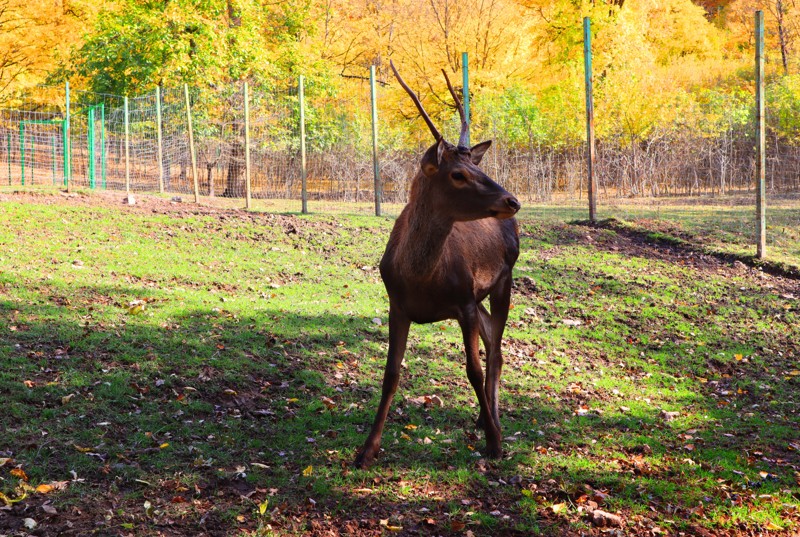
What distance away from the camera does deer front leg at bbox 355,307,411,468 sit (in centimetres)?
514

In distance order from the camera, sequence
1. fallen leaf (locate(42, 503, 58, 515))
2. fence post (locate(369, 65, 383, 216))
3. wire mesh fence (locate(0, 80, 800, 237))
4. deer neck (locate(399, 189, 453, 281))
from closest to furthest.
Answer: fallen leaf (locate(42, 503, 58, 515)), deer neck (locate(399, 189, 453, 281)), fence post (locate(369, 65, 383, 216)), wire mesh fence (locate(0, 80, 800, 237))

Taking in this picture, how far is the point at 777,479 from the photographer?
5.34m

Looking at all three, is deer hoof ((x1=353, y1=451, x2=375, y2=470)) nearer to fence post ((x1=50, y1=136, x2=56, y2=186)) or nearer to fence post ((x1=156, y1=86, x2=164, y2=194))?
fence post ((x1=156, y1=86, x2=164, y2=194))

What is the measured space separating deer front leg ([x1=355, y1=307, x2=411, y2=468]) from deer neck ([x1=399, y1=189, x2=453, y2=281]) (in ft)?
1.15

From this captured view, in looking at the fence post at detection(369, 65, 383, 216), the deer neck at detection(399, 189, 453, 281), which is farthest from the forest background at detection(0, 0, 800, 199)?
the deer neck at detection(399, 189, 453, 281)

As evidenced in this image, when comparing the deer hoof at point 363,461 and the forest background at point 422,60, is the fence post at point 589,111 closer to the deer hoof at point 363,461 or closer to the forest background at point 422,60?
the forest background at point 422,60

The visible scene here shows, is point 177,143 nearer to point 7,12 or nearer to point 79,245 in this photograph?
Result: point 79,245

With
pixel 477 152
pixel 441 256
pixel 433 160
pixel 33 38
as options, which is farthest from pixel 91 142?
pixel 433 160

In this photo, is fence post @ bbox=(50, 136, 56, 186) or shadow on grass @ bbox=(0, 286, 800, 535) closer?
shadow on grass @ bbox=(0, 286, 800, 535)

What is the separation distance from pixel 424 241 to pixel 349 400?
2.06 m

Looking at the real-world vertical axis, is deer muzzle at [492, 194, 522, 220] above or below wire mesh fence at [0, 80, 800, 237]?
below

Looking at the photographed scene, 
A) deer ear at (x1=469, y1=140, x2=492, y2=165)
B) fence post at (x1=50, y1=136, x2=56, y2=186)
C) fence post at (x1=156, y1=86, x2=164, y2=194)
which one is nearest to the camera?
deer ear at (x1=469, y1=140, x2=492, y2=165)

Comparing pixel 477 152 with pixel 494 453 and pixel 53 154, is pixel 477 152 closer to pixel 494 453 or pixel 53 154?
pixel 494 453

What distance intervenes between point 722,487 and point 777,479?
0.49m
